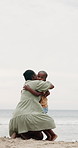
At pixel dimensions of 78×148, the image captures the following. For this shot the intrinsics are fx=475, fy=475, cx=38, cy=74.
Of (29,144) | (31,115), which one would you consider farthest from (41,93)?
(29,144)

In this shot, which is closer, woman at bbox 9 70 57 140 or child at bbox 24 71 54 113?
woman at bbox 9 70 57 140

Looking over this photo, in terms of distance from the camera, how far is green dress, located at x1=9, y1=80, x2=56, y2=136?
850 centimetres

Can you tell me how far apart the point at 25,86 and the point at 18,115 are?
1.89 ft

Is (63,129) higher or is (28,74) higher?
(28,74)

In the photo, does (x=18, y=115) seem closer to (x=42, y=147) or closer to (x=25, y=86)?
(x=25, y=86)

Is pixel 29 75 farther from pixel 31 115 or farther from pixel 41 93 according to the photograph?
pixel 31 115

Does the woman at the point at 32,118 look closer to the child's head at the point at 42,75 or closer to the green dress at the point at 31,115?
the green dress at the point at 31,115

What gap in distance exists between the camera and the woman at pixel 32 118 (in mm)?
8508

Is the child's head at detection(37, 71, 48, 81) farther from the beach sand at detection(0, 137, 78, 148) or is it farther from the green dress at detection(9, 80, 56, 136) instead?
the beach sand at detection(0, 137, 78, 148)

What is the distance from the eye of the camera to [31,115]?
8531 mm

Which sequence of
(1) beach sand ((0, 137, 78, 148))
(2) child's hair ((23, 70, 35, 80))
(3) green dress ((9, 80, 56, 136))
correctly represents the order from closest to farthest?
(1) beach sand ((0, 137, 78, 148)) < (3) green dress ((9, 80, 56, 136)) < (2) child's hair ((23, 70, 35, 80))

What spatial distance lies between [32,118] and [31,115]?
0.06 m

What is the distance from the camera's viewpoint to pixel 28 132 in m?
8.60

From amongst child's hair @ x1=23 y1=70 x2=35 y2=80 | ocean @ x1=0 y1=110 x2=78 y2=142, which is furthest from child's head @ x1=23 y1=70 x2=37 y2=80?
ocean @ x1=0 y1=110 x2=78 y2=142
